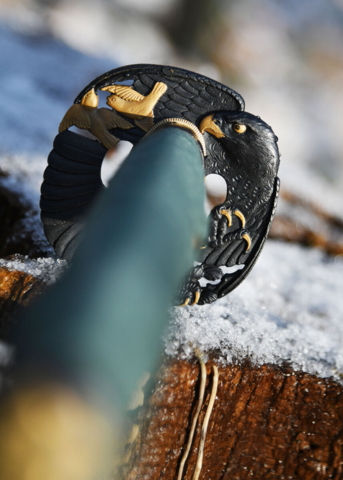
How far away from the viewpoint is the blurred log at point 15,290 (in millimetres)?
619

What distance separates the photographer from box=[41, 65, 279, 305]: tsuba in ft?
2.04

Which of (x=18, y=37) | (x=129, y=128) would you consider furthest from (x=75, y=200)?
(x=18, y=37)

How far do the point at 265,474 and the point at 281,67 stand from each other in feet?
12.0

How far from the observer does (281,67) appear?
3.78 meters

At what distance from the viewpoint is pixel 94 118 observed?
25.8 inches

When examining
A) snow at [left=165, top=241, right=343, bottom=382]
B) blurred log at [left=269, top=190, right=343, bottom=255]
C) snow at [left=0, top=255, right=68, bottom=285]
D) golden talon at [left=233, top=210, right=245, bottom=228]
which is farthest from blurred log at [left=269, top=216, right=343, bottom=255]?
snow at [left=0, top=255, right=68, bottom=285]

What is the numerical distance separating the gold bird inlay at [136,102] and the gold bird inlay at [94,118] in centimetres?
2

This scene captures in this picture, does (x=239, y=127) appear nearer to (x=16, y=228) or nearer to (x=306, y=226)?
(x=16, y=228)

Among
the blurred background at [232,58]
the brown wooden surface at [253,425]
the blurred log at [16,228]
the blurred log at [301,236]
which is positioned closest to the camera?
the brown wooden surface at [253,425]

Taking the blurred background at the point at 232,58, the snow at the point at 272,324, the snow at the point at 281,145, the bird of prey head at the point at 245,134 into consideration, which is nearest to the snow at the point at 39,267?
the snow at the point at 281,145

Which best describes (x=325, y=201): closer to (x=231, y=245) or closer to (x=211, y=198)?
(x=211, y=198)

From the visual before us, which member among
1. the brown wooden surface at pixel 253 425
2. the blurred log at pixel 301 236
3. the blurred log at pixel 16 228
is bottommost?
the brown wooden surface at pixel 253 425

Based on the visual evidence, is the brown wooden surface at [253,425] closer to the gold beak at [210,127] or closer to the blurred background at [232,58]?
the gold beak at [210,127]

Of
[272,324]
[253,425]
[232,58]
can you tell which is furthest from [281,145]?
[253,425]
